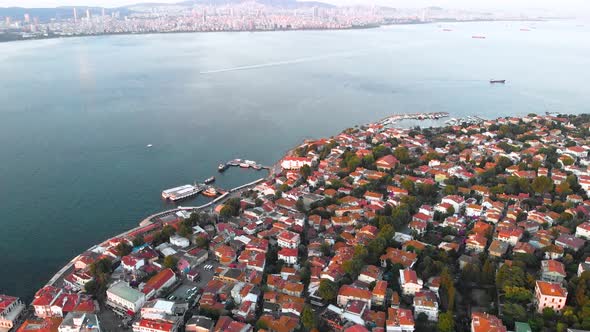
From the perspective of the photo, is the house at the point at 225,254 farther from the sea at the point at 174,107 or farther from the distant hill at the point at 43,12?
the distant hill at the point at 43,12

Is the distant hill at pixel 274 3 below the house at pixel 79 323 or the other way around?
the other way around

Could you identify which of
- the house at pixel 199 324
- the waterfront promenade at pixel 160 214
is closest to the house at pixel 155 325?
the house at pixel 199 324

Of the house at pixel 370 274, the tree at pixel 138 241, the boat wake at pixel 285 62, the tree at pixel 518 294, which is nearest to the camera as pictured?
the tree at pixel 518 294

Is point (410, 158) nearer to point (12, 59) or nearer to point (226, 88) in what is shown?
point (226, 88)

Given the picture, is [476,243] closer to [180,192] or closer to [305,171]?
[305,171]

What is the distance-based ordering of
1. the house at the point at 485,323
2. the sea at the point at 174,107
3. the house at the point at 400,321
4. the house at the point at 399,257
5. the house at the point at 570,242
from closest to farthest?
the house at the point at 485,323 → the house at the point at 400,321 → the house at the point at 399,257 → the house at the point at 570,242 → the sea at the point at 174,107

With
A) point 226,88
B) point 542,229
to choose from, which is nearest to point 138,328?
point 542,229
